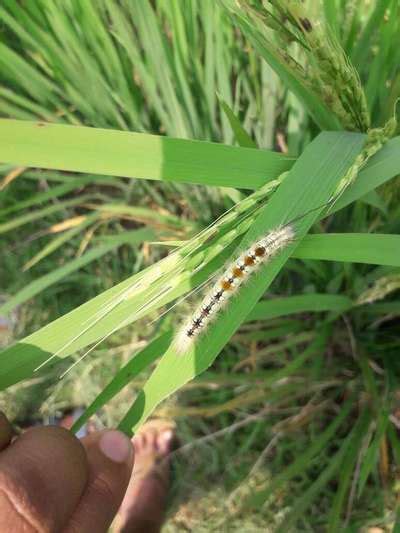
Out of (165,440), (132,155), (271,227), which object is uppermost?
(132,155)

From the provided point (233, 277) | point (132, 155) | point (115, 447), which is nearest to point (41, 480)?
point (115, 447)

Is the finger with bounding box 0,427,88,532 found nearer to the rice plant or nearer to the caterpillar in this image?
the rice plant

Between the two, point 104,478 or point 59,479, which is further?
point 104,478

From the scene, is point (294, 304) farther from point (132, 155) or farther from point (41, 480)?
point (41, 480)

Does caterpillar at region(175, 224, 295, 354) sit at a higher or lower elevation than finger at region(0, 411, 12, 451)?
higher

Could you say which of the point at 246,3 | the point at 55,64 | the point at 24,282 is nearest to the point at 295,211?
the point at 246,3

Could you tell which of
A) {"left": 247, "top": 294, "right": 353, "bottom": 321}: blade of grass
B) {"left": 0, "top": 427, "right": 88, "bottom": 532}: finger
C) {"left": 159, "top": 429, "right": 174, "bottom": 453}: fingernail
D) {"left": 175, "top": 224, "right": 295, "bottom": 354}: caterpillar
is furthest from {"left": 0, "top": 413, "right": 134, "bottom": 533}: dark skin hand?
{"left": 159, "top": 429, "right": 174, "bottom": 453}: fingernail

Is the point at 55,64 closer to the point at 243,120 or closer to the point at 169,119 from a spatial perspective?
the point at 169,119
